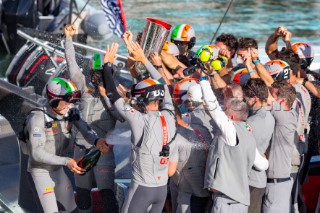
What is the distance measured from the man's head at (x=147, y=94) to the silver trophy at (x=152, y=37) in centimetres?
69

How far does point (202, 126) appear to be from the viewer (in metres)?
5.27

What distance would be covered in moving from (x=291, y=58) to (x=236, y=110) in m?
1.30

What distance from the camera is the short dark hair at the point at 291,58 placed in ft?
19.8

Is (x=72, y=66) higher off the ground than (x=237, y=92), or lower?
lower

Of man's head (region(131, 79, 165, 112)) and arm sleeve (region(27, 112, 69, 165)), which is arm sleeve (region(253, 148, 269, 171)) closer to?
man's head (region(131, 79, 165, 112))

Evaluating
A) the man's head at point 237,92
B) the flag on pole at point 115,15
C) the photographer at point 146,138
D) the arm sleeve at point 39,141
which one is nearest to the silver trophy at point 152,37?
the photographer at point 146,138

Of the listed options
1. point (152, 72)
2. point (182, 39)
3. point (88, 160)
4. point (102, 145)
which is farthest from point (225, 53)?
point (88, 160)

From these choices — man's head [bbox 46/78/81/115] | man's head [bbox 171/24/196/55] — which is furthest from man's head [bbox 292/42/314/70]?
man's head [bbox 46/78/81/115]

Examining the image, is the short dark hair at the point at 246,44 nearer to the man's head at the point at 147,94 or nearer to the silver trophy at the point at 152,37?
the silver trophy at the point at 152,37

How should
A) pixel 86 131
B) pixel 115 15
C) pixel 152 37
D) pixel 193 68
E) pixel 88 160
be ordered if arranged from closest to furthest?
pixel 88 160
pixel 86 131
pixel 152 37
pixel 193 68
pixel 115 15

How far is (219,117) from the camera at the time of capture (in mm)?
4824

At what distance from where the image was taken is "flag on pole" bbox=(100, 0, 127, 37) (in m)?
6.91

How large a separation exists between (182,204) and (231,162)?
56 cm

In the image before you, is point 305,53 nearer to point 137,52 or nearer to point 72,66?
point 137,52
